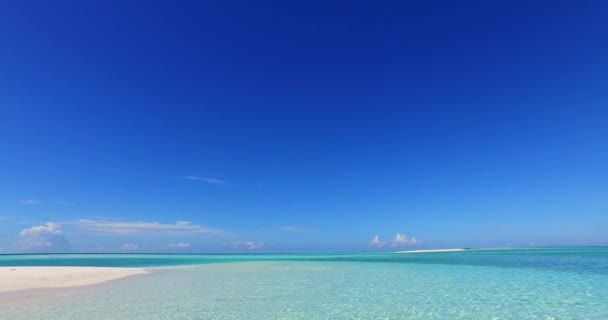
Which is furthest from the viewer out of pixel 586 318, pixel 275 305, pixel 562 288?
pixel 562 288

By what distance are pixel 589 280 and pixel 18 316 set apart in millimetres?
24685

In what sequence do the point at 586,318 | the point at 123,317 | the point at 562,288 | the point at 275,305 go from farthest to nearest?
the point at 562,288
the point at 275,305
the point at 123,317
the point at 586,318

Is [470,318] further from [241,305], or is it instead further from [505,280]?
[505,280]

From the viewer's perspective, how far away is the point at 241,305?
40.4ft

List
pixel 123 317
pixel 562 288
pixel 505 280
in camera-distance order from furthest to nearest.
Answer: pixel 505 280
pixel 562 288
pixel 123 317

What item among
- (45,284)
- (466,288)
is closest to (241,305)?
(466,288)

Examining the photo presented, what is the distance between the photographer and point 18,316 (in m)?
10.6

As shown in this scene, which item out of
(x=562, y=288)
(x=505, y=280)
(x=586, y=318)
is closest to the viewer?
(x=586, y=318)

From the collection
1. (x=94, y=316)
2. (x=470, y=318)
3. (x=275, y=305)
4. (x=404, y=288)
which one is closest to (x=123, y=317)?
(x=94, y=316)

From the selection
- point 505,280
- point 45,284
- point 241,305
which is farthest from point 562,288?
point 45,284

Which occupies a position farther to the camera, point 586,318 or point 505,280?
point 505,280

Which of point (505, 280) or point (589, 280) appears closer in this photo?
point (589, 280)

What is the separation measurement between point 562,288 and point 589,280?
3.88 m

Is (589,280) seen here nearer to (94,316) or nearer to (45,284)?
(94,316)
